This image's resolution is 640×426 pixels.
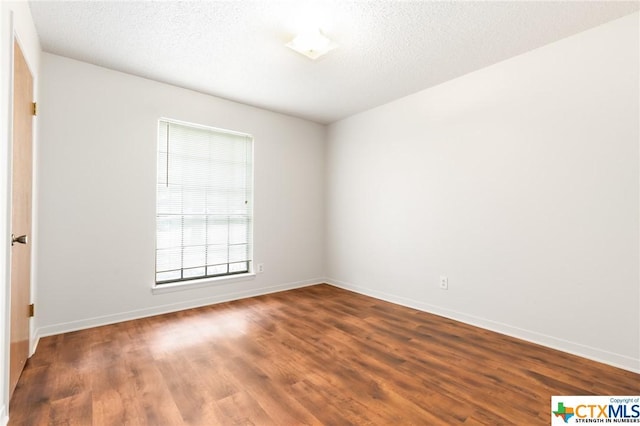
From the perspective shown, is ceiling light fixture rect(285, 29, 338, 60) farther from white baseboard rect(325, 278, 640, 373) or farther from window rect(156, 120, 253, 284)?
white baseboard rect(325, 278, 640, 373)

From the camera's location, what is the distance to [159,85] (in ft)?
11.4

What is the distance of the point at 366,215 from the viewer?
4.41 meters

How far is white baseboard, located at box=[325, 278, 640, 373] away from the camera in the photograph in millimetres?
2301

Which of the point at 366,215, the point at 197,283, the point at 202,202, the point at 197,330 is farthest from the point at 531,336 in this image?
the point at 202,202

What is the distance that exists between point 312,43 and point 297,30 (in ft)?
0.55

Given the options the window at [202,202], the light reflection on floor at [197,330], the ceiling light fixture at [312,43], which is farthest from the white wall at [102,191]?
the ceiling light fixture at [312,43]

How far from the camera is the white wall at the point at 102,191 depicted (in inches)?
112

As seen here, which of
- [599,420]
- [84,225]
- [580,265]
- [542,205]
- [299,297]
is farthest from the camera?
[299,297]

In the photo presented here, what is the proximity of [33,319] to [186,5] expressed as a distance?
2799 millimetres

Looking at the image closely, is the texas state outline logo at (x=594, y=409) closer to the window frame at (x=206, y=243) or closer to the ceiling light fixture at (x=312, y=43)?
the ceiling light fixture at (x=312, y=43)

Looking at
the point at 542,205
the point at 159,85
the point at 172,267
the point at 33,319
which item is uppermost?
the point at 159,85

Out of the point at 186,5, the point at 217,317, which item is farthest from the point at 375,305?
the point at 186,5

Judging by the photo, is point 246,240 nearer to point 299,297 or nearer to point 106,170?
point 299,297

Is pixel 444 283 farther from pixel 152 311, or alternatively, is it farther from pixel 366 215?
pixel 152 311
